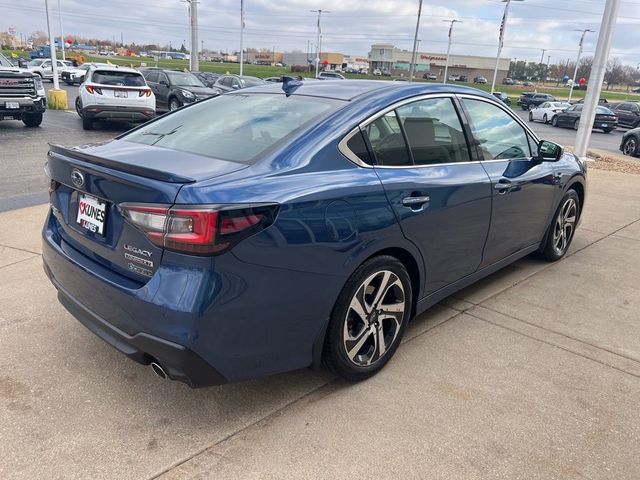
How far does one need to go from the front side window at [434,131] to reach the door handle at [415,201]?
233 millimetres

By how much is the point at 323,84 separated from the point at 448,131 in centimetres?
88

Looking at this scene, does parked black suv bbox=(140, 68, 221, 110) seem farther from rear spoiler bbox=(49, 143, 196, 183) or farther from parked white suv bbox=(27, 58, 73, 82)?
parked white suv bbox=(27, 58, 73, 82)

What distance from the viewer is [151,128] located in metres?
3.53

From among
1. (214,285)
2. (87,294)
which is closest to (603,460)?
(214,285)

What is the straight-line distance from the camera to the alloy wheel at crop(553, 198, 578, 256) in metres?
5.11

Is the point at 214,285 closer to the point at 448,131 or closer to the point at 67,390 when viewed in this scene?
the point at 67,390

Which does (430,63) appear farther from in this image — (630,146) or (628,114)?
(630,146)

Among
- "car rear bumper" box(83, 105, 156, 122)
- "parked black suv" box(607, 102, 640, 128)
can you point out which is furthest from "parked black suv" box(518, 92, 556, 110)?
"car rear bumper" box(83, 105, 156, 122)

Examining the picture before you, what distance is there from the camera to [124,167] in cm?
250

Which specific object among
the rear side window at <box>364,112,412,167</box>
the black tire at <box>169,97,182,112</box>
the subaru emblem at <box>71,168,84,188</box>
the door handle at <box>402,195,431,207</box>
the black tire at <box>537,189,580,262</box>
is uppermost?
the rear side window at <box>364,112,412,167</box>

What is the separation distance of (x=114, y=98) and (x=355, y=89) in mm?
12372

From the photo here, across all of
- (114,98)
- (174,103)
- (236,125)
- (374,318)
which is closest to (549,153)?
(374,318)

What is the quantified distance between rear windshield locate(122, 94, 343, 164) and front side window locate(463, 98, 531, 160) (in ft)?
4.10

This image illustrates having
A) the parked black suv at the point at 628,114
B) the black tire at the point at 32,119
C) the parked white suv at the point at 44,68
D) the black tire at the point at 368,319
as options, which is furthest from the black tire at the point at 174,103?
the parked black suv at the point at 628,114
